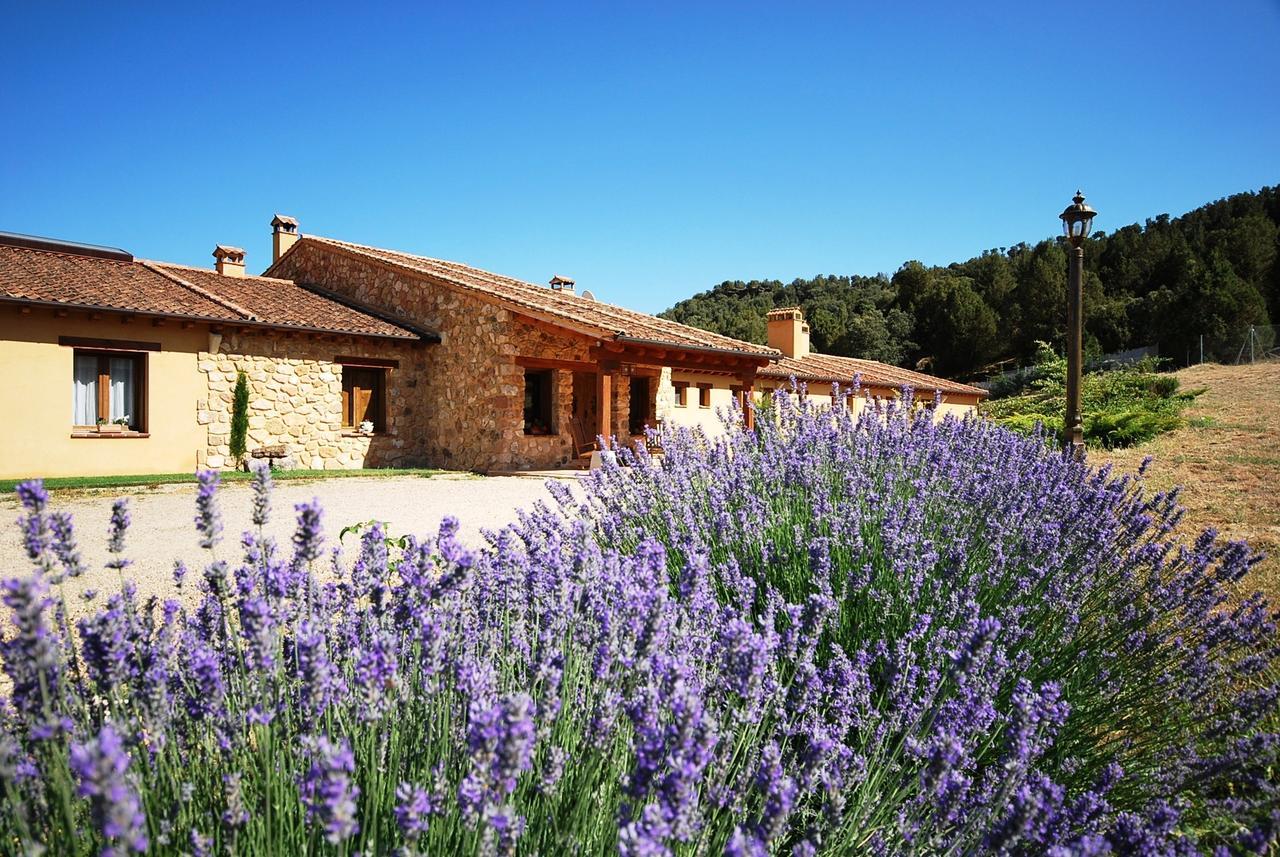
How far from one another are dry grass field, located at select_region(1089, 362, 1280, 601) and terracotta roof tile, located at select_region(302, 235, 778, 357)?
7389mm

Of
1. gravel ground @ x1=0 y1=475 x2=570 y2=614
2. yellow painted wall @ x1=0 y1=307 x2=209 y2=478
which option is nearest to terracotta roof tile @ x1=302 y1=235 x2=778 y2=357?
gravel ground @ x1=0 y1=475 x2=570 y2=614

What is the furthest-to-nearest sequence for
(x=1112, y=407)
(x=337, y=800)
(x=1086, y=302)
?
(x=1086, y=302), (x=1112, y=407), (x=337, y=800)

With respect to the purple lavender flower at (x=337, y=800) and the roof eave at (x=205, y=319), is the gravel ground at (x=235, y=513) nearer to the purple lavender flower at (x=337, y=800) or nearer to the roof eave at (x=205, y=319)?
the roof eave at (x=205, y=319)

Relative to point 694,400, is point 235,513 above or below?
A: below

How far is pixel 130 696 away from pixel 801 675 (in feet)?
5.03

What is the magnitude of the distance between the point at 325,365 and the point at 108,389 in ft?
11.1

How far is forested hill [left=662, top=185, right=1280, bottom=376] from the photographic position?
32.4m

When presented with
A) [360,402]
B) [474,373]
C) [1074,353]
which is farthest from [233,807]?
[360,402]

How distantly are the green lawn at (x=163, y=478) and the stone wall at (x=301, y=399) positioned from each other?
3.09 feet

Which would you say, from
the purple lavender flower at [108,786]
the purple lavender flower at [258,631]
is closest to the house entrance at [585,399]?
the purple lavender flower at [258,631]

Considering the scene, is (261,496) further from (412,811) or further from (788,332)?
(788,332)

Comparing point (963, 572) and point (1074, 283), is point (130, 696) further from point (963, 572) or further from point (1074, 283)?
point (1074, 283)

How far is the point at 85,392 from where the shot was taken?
11.5 metres

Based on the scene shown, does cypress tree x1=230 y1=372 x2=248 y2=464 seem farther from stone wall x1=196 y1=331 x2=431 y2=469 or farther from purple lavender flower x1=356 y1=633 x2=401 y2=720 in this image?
purple lavender flower x1=356 y1=633 x2=401 y2=720
